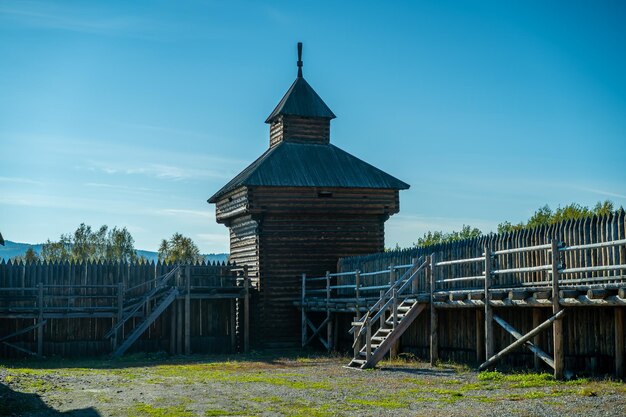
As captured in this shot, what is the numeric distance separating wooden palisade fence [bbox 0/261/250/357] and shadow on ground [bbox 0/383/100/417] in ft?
47.2

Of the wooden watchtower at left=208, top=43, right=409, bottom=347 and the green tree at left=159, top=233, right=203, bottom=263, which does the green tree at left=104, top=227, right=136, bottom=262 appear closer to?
the green tree at left=159, top=233, right=203, bottom=263

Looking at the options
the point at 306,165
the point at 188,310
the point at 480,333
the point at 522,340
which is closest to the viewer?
the point at 522,340

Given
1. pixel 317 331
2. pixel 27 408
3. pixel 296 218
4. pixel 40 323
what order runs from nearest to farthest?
pixel 27 408 → pixel 40 323 → pixel 317 331 → pixel 296 218

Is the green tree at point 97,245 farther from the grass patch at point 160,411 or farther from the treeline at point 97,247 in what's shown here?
the grass patch at point 160,411

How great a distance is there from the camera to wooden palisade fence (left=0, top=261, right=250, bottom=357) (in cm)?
3145

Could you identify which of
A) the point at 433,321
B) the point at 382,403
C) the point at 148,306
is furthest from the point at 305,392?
the point at 148,306

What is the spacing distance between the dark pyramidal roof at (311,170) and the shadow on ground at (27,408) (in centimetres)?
1906

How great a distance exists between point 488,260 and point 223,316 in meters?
15.7

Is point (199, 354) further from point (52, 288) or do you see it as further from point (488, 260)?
point (488, 260)

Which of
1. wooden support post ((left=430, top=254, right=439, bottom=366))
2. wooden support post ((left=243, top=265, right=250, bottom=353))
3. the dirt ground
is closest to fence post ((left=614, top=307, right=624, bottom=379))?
the dirt ground

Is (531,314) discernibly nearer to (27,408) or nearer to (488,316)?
(488,316)

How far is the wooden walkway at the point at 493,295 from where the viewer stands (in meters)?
18.5

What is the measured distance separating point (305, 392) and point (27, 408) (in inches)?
208

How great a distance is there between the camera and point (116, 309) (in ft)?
106
